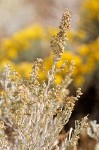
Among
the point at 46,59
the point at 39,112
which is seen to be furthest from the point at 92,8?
the point at 39,112

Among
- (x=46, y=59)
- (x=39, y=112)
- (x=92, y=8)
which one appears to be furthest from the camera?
(x=92, y=8)

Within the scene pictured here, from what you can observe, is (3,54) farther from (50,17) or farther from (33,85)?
(33,85)

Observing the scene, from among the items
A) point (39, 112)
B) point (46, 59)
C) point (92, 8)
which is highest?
point (92, 8)

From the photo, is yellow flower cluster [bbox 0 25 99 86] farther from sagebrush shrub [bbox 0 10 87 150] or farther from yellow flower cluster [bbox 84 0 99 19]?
sagebrush shrub [bbox 0 10 87 150]

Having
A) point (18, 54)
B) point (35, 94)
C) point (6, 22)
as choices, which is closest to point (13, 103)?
point (35, 94)

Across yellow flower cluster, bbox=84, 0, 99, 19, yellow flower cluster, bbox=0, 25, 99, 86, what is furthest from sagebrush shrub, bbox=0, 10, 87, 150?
yellow flower cluster, bbox=84, 0, 99, 19

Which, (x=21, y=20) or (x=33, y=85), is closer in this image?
(x=33, y=85)

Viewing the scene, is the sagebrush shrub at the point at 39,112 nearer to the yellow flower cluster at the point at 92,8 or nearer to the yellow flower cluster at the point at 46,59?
the yellow flower cluster at the point at 46,59

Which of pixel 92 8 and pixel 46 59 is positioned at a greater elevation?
pixel 92 8

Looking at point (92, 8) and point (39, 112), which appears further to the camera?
point (92, 8)

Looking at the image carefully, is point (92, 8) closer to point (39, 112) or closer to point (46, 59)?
point (46, 59)

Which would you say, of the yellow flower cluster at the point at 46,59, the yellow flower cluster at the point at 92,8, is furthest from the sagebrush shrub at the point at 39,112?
the yellow flower cluster at the point at 92,8
